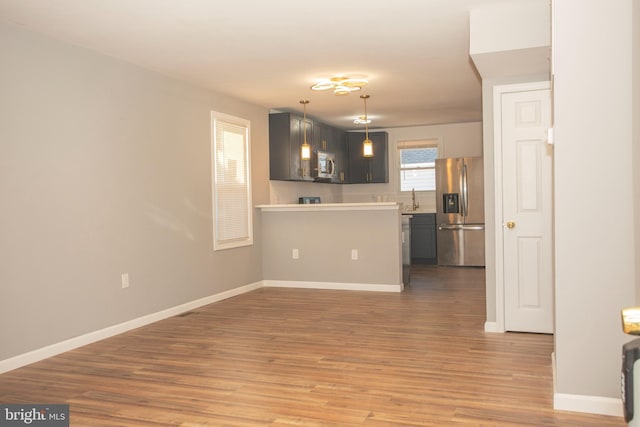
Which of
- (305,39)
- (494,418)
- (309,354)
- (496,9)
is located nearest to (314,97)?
(305,39)

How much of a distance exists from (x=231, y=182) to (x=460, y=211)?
389cm

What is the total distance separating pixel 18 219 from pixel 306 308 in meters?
2.81

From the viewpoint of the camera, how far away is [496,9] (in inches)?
152

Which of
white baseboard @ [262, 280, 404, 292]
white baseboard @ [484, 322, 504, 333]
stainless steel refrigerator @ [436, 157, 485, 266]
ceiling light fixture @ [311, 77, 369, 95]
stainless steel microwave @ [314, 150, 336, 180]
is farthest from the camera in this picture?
stainless steel refrigerator @ [436, 157, 485, 266]

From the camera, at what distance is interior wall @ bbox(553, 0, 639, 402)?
8.80 ft

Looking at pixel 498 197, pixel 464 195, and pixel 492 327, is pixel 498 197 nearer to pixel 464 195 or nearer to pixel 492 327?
pixel 492 327

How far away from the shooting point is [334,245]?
7008mm

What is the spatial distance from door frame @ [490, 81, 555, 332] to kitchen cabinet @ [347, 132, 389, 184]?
532cm

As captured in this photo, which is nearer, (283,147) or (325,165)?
(283,147)

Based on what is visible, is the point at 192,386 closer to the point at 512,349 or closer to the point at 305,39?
the point at 512,349

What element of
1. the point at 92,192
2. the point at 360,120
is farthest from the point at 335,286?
the point at 92,192

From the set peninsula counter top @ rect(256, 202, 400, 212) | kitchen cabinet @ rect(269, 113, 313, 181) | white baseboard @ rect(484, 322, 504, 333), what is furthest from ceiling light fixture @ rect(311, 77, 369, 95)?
white baseboard @ rect(484, 322, 504, 333)

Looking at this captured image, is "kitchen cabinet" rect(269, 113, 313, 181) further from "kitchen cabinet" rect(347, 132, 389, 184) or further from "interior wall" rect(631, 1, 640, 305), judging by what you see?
"interior wall" rect(631, 1, 640, 305)

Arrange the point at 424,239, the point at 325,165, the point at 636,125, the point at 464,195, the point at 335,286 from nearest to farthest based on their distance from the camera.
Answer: the point at 636,125
the point at 335,286
the point at 325,165
the point at 464,195
the point at 424,239
